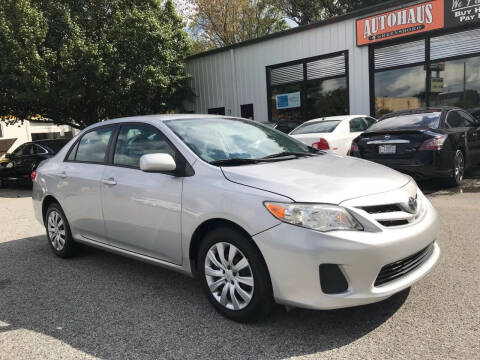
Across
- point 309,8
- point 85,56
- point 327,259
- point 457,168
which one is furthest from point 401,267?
point 309,8

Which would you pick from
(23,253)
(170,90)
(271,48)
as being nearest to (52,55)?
(170,90)

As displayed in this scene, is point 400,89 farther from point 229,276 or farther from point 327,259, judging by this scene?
point 327,259

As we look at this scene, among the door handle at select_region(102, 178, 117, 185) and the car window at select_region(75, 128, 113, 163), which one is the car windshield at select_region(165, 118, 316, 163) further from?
the car window at select_region(75, 128, 113, 163)

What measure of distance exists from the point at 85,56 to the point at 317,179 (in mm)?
12641

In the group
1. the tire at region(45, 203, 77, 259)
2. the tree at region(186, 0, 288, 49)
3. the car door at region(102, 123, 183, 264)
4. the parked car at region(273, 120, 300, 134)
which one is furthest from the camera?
the tree at region(186, 0, 288, 49)

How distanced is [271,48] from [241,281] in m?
14.5

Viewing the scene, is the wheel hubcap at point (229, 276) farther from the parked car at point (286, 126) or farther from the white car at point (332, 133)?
the parked car at point (286, 126)

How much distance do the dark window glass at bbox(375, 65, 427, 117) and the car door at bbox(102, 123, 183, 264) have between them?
1115 centimetres

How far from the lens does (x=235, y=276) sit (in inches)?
122

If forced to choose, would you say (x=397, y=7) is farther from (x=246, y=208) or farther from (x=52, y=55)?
(x=246, y=208)

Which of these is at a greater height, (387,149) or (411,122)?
(411,122)

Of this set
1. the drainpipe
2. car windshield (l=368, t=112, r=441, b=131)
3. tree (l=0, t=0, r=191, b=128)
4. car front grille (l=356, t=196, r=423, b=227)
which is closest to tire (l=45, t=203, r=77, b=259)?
car front grille (l=356, t=196, r=423, b=227)

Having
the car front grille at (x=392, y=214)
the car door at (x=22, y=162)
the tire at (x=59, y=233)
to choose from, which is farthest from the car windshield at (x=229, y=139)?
the car door at (x=22, y=162)

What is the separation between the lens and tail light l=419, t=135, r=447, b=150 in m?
7.23
